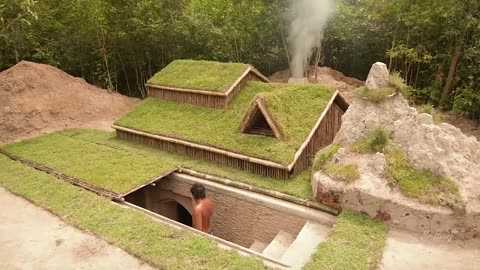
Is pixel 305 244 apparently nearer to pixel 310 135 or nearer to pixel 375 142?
pixel 375 142

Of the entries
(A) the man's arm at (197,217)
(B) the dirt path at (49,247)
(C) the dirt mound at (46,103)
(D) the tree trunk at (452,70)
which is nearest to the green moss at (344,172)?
(A) the man's arm at (197,217)

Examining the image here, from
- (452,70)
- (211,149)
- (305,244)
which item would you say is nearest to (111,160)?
(211,149)

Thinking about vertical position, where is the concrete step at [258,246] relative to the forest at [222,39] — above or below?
below

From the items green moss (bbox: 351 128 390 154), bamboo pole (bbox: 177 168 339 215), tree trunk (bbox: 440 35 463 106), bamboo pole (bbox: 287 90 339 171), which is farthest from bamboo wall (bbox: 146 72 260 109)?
tree trunk (bbox: 440 35 463 106)

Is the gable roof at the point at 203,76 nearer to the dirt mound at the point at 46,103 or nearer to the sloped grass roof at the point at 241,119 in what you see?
the sloped grass roof at the point at 241,119

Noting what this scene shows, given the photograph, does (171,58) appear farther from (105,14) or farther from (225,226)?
(225,226)

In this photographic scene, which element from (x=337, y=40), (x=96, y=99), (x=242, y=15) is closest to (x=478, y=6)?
(x=337, y=40)

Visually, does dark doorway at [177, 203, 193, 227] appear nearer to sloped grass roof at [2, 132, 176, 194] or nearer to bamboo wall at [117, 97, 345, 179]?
bamboo wall at [117, 97, 345, 179]
